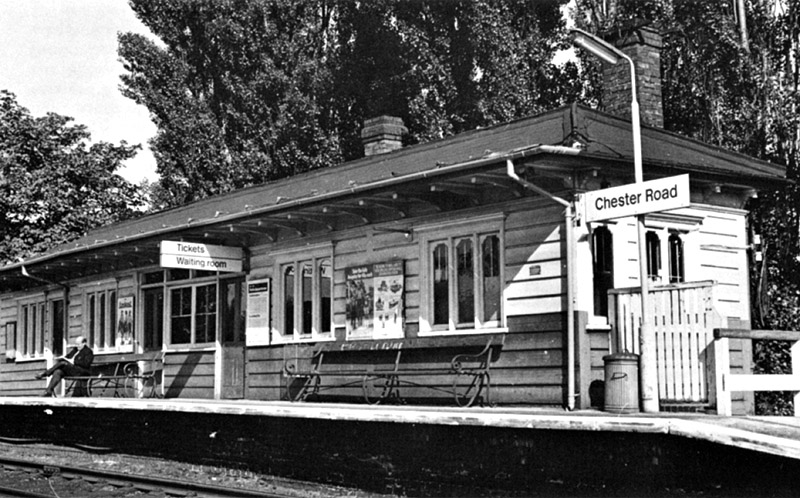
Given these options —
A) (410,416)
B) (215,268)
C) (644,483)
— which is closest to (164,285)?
(215,268)

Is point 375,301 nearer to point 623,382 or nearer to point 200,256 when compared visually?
point 200,256

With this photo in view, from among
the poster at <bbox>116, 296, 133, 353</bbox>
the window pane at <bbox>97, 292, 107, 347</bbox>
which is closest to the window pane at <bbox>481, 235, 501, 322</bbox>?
the poster at <bbox>116, 296, 133, 353</bbox>

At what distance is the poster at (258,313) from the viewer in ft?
56.5

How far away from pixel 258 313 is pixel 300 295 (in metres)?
1.14

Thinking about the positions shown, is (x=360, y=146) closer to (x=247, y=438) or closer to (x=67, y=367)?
(x=67, y=367)

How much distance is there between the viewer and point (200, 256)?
56.6ft

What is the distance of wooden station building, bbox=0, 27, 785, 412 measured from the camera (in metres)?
12.2

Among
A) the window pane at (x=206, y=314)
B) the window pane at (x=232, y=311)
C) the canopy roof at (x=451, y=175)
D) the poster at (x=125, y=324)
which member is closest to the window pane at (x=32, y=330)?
the poster at (x=125, y=324)

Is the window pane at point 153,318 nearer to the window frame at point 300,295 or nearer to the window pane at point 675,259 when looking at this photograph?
the window frame at point 300,295

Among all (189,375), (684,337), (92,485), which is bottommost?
(92,485)

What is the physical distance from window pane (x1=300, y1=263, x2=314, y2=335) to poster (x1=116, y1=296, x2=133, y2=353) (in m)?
5.61

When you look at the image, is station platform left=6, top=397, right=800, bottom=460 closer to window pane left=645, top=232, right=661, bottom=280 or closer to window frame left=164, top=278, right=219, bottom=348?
window pane left=645, top=232, right=661, bottom=280

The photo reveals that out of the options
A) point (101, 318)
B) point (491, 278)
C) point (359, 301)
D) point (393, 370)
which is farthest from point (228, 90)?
point (491, 278)

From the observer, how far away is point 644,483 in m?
9.20
